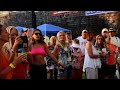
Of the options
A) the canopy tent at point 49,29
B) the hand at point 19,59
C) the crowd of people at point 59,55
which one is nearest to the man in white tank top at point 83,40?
the crowd of people at point 59,55

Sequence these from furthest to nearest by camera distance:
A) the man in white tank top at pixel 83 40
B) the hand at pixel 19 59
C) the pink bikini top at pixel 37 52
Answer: the man in white tank top at pixel 83 40, the pink bikini top at pixel 37 52, the hand at pixel 19 59

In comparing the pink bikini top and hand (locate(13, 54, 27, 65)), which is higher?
the pink bikini top

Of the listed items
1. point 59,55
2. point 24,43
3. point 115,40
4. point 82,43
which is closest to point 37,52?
point 24,43

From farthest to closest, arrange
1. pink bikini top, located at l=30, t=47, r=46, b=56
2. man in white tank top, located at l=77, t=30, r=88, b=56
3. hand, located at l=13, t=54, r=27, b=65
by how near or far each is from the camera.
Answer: man in white tank top, located at l=77, t=30, r=88, b=56, pink bikini top, located at l=30, t=47, r=46, b=56, hand, located at l=13, t=54, r=27, b=65

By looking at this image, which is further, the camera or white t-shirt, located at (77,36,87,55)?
white t-shirt, located at (77,36,87,55)

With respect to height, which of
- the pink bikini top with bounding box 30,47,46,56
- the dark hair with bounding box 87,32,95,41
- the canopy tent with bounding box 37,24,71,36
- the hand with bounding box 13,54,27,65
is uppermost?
the canopy tent with bounding box 37,24,71,36

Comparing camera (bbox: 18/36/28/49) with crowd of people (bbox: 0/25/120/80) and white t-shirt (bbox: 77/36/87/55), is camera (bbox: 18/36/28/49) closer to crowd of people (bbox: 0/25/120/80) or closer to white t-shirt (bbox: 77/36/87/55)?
crowd of people (bbox: 0/25/120/80)

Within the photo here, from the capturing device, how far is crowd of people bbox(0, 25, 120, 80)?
643cm

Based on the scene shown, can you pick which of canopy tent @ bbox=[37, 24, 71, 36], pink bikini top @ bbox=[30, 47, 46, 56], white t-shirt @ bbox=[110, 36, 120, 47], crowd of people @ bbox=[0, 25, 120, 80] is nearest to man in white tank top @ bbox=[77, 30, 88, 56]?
crowd of people @ bbox=[0, 25, 120, 80]

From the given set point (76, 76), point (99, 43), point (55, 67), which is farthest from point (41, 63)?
point (99, 43)

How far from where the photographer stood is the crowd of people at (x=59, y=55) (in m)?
6.43

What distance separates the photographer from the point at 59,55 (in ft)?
21.8

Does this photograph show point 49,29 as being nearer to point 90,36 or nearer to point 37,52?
point 37,52

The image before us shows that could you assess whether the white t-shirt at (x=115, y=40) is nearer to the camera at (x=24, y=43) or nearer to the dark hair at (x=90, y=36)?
the dark hair at (x=90, y=36)
